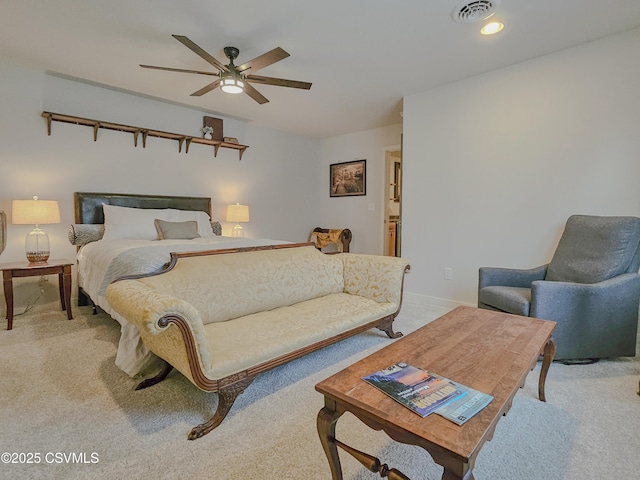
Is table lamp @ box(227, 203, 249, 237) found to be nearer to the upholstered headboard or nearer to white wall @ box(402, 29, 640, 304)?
the upholstered headboard

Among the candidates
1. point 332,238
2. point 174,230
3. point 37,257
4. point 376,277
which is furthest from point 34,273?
point 332,238

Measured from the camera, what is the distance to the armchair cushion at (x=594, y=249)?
7.27ft

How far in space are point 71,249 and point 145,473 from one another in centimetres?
314

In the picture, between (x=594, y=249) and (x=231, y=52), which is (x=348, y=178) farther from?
(x=594, y=249)

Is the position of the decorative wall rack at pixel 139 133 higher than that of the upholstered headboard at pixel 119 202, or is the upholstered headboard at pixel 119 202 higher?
the decorative wall rack at pixel 139 133

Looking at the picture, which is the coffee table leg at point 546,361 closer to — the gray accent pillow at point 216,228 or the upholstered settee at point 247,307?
the upholstered settee at point 247,307

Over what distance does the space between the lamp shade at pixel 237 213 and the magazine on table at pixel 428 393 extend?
143 inches

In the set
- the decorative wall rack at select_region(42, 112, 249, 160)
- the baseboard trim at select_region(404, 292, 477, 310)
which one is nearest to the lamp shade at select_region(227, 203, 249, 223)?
the decorative wall rack at select_region(42, 112, 249, 160)

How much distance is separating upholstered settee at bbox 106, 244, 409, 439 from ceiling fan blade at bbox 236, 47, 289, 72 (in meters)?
1.39

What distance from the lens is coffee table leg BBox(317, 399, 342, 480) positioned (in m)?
1.05

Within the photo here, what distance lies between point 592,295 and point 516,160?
1448 mm

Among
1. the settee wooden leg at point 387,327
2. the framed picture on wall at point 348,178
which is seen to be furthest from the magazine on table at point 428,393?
the framed picture on wall at point 348,178

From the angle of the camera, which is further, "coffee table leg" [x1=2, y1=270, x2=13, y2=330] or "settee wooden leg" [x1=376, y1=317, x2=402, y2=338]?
"coffee table leg" [x1=2, y1=270, x2=13, y2=330]

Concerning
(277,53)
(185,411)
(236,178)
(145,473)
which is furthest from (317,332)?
(236,178)
